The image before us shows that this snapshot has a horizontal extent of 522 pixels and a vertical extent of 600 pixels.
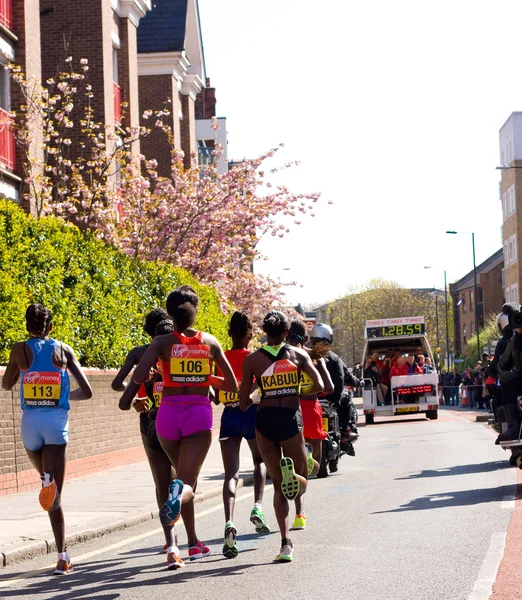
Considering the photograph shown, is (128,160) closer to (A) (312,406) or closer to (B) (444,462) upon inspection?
(B) (444,462)

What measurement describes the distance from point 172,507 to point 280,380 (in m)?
1.47

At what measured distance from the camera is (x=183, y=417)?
8.41 metres

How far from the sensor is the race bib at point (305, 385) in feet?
30.5

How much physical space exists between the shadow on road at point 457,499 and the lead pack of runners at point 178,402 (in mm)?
2903

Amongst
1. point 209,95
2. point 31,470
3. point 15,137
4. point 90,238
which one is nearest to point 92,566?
point 31,470

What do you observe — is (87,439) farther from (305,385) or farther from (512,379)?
(305,385)

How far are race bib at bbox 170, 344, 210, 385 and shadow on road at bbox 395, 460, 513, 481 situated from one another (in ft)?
25.7

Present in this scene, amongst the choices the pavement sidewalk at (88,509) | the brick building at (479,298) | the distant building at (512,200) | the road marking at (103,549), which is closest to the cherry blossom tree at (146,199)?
the pavement sidewalk at (88,509)

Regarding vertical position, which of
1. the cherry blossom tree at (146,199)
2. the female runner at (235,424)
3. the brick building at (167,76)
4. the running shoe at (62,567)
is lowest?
the running shoe at (62,567)

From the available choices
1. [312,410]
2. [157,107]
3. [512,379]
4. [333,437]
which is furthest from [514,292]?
[312,410]

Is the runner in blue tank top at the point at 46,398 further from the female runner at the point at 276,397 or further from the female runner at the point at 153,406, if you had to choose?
the female runner at the point at 276,397

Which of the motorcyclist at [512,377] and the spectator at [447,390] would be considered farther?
the spectator at [447,390]

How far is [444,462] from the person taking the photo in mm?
18375

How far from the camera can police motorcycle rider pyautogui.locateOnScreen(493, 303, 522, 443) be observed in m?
13.0
